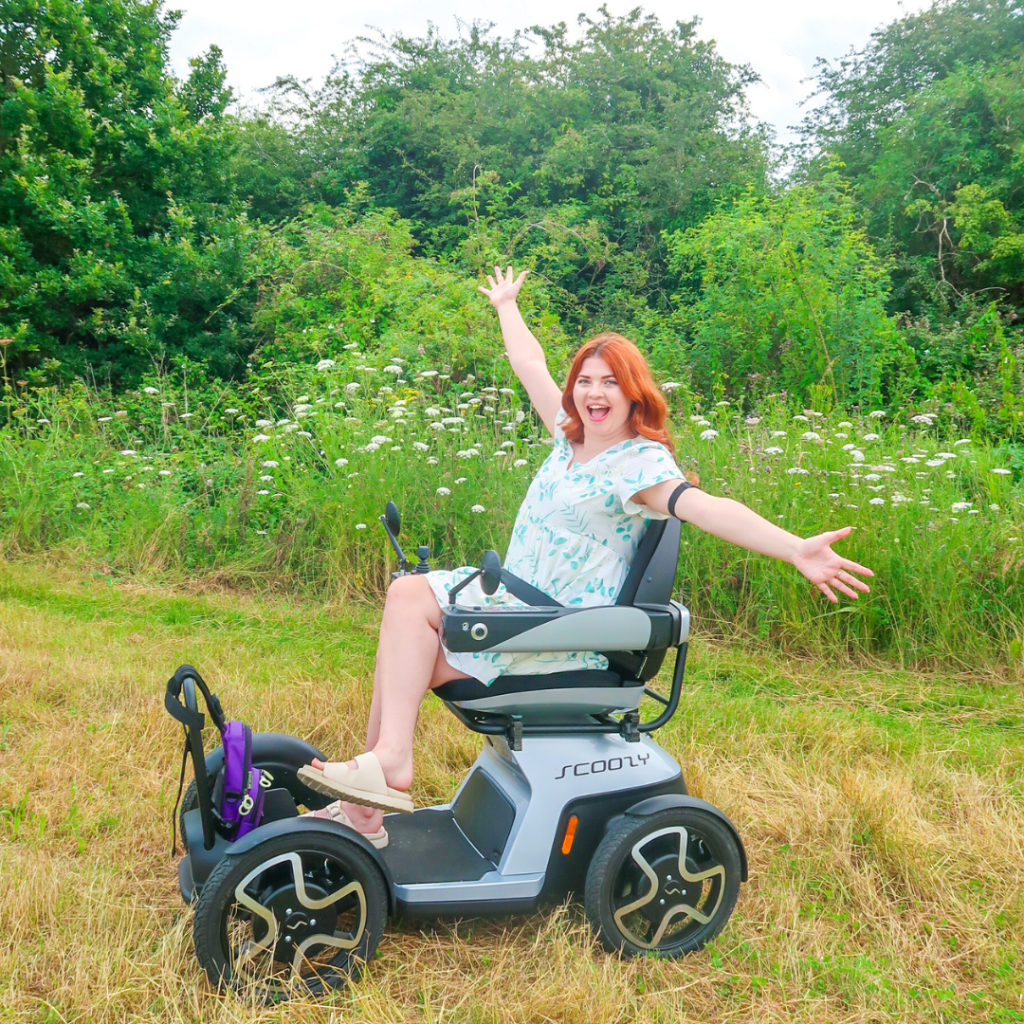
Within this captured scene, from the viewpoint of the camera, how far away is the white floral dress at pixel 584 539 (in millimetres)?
2359

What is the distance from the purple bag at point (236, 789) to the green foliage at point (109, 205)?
753cm

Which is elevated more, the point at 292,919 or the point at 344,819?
the point at 344,819

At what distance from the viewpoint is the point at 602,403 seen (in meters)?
2.53

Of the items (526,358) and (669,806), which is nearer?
(669,806)

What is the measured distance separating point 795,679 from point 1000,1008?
2.14m

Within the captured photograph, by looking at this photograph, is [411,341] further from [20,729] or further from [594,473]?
[594,473]

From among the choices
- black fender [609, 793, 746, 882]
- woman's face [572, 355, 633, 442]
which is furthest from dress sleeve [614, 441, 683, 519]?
black fender [609, 793, 746, 882]

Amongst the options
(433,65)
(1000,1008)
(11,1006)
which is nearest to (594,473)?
(1000,1008)

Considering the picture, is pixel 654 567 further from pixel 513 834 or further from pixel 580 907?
pixel 580 907

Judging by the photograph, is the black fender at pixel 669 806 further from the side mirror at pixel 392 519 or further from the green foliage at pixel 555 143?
the green foliage at pixel 555 143

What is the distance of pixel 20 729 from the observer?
3455 millimetres

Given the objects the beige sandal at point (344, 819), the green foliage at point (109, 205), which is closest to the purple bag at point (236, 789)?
the beige sandal at point (344, 819)

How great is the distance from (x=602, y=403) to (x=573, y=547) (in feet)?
1.24

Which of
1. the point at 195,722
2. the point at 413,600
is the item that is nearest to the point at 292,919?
the point at 195,722
